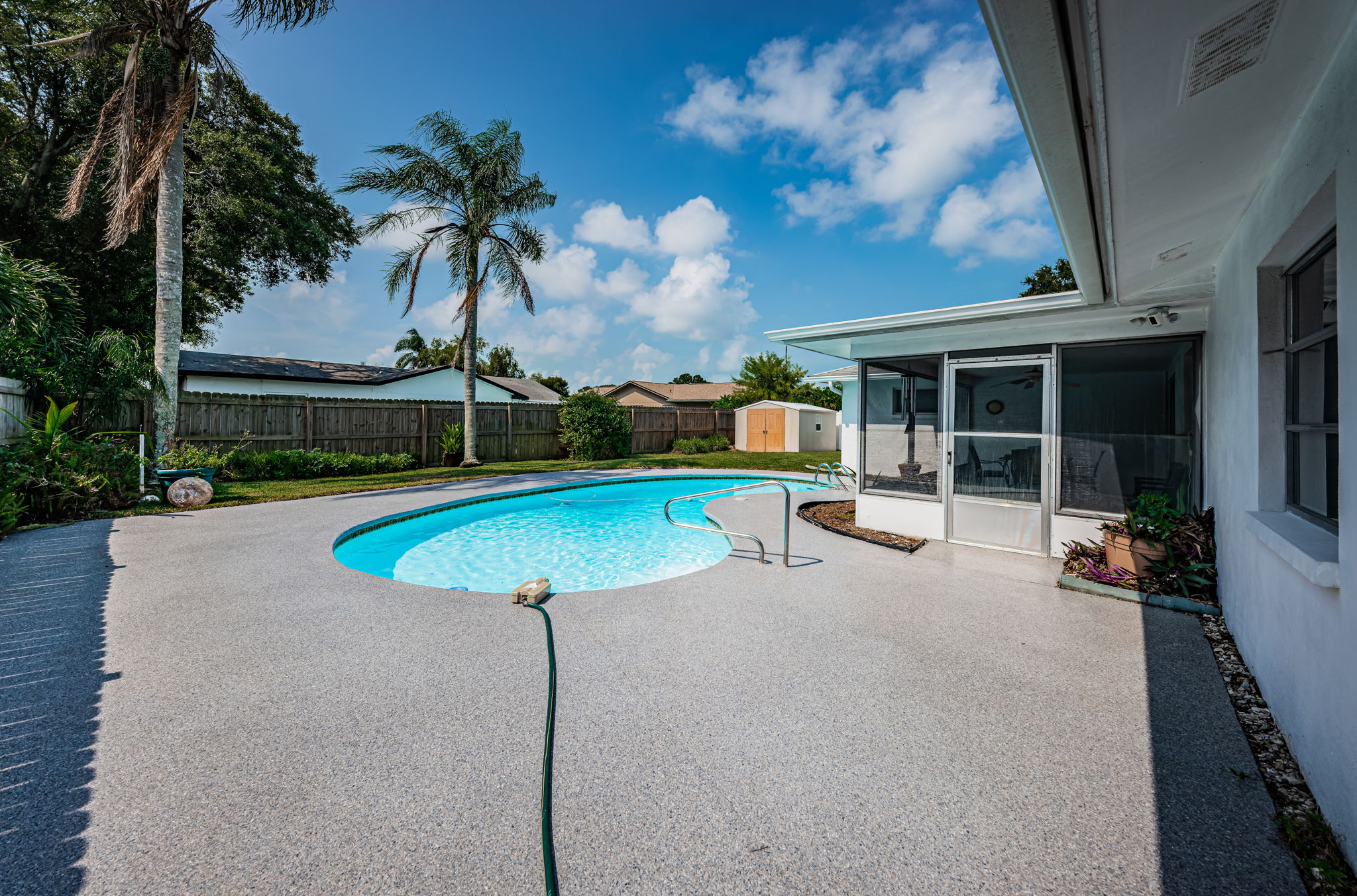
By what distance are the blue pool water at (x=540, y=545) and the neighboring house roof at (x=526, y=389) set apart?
49.6 ft

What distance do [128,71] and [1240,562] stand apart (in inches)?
578

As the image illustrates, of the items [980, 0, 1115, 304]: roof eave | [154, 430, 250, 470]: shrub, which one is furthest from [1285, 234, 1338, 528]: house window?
[154, 430, 250, 470]: shrub

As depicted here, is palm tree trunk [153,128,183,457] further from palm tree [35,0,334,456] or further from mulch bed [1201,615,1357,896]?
mulch bed [1201,615,1357,896]

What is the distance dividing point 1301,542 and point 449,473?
1328cm

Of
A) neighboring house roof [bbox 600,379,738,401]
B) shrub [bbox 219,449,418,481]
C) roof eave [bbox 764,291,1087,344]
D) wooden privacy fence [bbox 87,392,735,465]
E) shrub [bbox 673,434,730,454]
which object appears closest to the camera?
roof eave [bbox 764,291,1087,344]

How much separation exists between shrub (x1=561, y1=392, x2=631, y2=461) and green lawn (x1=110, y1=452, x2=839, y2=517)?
0.77m

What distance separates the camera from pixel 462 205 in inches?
551

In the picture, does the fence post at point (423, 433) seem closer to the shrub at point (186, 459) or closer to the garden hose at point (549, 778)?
the shrub at point (186, 459)

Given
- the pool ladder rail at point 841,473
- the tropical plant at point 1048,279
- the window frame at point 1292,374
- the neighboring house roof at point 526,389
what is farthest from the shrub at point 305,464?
the tropical plant at point 1048,279

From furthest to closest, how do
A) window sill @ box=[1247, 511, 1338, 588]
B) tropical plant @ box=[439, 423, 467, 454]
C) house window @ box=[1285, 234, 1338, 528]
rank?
tropical plant @ box=[439, 423, 467, 454], house window @ box=[1285, 234, 1338, 528], window sill @ box=[1247, 511, 1338, 588]

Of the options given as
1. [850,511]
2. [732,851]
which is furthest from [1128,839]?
[850,511]

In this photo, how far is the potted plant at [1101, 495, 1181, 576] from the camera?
4.39 m

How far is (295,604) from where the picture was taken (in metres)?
4.07

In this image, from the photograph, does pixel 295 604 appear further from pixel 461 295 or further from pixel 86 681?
pixel 461 295
